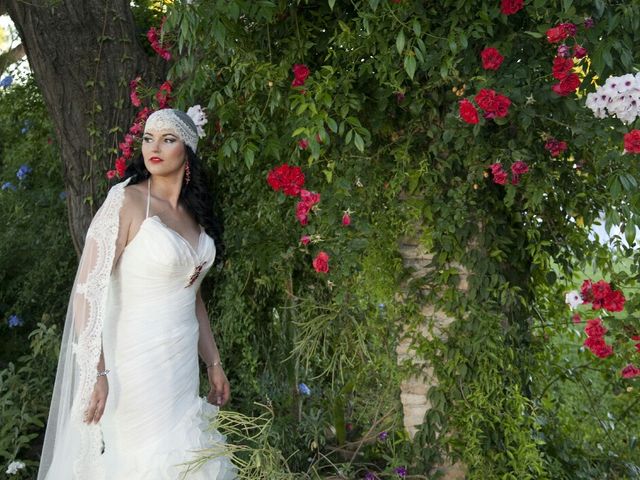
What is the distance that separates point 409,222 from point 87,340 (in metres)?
1.40

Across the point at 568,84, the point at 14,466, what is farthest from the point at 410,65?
the point at 14,466

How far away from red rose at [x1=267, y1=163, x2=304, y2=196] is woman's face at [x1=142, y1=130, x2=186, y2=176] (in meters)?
0.44

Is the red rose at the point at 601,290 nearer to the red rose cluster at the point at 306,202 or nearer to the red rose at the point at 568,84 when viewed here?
the red rose at the point at 568,84

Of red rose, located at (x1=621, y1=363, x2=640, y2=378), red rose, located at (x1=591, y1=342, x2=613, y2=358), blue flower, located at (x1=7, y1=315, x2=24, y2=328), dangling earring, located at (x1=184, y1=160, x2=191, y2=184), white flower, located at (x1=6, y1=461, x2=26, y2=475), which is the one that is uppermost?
dangling earring, located at (x1=184, y1=160, x2=191, y2=184)

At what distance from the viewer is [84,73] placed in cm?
417

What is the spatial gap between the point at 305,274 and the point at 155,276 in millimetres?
1223

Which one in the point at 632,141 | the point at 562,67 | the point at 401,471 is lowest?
the point at 401,471

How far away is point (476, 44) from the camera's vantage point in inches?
125

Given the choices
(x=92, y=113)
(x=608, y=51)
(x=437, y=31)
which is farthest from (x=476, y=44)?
(x=92, y=113)

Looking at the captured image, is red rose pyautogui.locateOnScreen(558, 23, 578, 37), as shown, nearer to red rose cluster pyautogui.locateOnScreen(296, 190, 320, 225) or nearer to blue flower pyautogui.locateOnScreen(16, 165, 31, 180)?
red rose cluster pyautogui.locateOnScreen(296, 190, 320, 225)

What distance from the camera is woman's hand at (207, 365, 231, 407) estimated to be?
11.1ft

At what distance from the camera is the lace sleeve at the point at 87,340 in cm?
282

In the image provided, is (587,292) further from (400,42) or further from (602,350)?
(400,42)

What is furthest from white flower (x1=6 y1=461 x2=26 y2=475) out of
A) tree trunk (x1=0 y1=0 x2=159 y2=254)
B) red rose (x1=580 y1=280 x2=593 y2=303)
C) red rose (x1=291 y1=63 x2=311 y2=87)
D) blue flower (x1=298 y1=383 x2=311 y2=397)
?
red rose (x1=580 y1=280 x2=593 y2=303)
